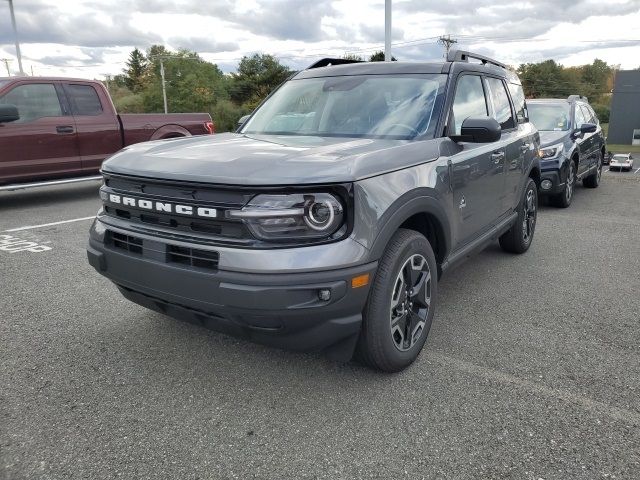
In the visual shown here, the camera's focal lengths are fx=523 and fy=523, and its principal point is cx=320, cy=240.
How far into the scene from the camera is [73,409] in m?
2.69

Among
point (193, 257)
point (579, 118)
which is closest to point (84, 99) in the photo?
point (193, 257)

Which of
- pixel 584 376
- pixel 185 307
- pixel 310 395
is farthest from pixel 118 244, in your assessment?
pixel 584 376

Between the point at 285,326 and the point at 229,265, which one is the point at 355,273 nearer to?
the point at 285,326

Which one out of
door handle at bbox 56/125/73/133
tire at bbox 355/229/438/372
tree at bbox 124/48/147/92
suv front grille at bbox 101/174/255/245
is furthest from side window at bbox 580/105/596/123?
tree at bbox 124/48/147/92

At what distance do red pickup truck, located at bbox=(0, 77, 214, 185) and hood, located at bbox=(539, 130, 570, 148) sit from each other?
21.6 feet

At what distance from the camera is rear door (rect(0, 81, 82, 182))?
7.87 metres

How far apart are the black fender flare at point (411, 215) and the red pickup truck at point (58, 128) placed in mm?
6784

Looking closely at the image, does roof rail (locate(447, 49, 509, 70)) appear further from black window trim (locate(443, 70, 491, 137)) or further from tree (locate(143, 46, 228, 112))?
tree (locate(143, 46, 228, 112))

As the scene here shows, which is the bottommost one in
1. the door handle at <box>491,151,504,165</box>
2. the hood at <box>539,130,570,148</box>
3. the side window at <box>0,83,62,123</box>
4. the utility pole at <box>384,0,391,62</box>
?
the hood at <box>539,130,570,148</box>

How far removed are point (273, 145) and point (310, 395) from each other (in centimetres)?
146

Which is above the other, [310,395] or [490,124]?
[490,124]

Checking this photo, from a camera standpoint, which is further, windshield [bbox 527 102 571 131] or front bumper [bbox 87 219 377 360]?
windshield [bbox 527 102 571 131]

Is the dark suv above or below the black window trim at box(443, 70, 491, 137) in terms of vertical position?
below

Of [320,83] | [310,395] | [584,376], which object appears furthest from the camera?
[320,83]
